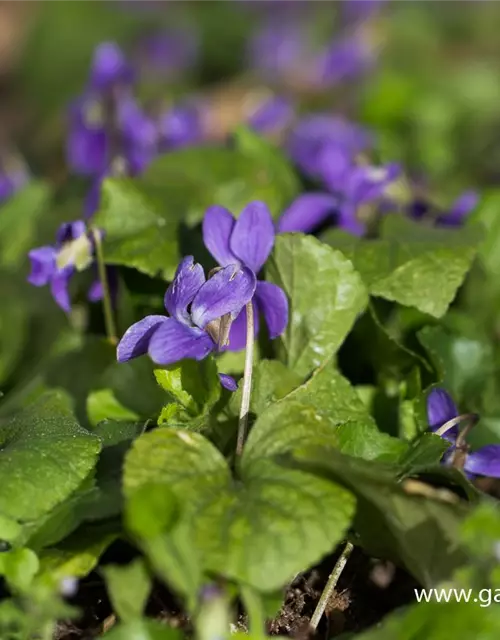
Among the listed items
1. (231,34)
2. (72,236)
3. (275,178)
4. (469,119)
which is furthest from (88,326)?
(231,34)

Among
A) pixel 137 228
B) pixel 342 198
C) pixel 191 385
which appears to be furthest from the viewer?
pixel 342 198

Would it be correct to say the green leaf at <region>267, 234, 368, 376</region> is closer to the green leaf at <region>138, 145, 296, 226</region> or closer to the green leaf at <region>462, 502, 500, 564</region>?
the green leaf at <region>138, 145, 296, 226</region>

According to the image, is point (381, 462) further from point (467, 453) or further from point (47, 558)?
point (47, 558)

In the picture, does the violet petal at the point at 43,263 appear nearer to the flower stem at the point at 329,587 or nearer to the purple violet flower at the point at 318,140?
the flower stem at the point at 329,587

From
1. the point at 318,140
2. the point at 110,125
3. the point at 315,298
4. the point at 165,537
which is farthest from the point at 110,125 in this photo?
the point at 165,537

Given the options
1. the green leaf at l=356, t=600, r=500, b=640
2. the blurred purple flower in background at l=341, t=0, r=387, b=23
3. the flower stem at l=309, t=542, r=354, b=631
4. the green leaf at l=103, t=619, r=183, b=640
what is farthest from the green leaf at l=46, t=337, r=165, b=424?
the blurred purple flower in background at l=341, t=0, r=387, b=23

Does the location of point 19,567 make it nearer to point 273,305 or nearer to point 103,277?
point 273,305

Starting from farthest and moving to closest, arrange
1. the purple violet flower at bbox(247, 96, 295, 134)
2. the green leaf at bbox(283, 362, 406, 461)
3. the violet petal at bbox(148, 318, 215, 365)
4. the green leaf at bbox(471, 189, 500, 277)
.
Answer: the purple violet flower at bbox(247, 96, 295, 134) → the green leaf at bbox(471, 189, 500, 277) → the green leaf at bbox(283, 362, 406, 461) → the violet petal at bbox(148, 318, 215, 365)
